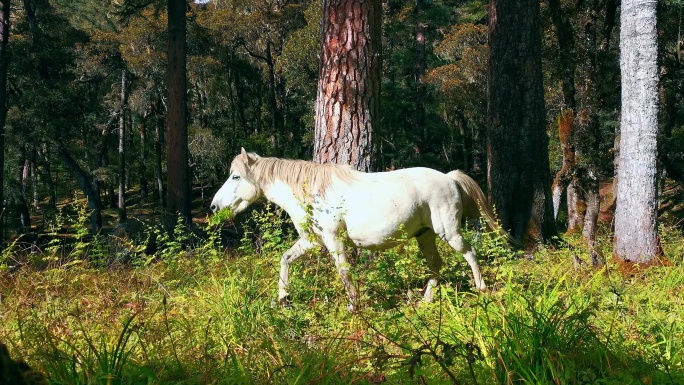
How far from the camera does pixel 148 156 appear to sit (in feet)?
128

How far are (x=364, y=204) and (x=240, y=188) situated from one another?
1.22 metres

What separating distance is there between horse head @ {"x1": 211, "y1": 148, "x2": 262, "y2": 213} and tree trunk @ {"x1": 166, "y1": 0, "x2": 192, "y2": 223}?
10084 mm

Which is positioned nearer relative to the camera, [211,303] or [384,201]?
[211,303]

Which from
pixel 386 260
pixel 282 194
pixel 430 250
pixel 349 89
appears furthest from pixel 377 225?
pixel 349 89

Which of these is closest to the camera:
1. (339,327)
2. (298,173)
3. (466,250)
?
(339,327)

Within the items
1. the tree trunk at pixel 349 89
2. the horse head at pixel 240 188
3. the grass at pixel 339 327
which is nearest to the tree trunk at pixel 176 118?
the grass at pixel 339 327

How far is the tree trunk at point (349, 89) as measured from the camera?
6332mm

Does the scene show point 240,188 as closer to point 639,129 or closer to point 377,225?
point 377,225

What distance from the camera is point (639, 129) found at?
22.8 feet

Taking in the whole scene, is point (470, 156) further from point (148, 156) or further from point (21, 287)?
point (21, 287)

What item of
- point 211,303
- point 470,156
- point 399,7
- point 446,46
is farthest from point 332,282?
point 470,156

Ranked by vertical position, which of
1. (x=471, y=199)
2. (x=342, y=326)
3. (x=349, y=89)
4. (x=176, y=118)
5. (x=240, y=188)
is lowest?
(x=342, y=326)

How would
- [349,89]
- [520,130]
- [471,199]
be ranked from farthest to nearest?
[520,130] → [349,89] → [471,199]

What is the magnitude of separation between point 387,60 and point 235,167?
25.6 m
